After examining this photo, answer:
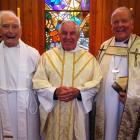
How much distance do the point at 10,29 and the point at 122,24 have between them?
1.16m

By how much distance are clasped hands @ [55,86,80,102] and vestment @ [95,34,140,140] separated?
356 mm

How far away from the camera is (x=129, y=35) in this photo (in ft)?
11.8

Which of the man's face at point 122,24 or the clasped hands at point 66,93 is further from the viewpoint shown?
the man's face at point 122,24

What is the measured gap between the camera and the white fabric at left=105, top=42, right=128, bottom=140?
138 inches

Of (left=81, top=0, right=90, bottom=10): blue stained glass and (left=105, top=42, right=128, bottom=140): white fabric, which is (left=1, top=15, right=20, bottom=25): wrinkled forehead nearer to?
(left=105, top=42, right=128, bottom=140): white fabric

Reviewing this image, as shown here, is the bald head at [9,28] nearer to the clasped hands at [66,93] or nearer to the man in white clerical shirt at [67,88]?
the man in white clerical shirt at [67,88]

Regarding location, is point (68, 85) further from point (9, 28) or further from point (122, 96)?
point (9, 28)

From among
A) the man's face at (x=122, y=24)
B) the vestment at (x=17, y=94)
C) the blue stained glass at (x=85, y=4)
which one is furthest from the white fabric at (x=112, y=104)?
the blue stained glass at (x=85, y=4)

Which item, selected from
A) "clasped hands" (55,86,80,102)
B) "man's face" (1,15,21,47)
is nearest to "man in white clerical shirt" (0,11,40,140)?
"man's face" (1,15,21,47)

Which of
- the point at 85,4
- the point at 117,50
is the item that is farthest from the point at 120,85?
the point at 85,4

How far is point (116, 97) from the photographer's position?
3506 mm

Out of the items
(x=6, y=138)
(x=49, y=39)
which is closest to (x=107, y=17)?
(x=49, y=39)

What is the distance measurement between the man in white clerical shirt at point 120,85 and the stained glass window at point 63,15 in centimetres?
261

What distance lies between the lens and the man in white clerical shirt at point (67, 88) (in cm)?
336
